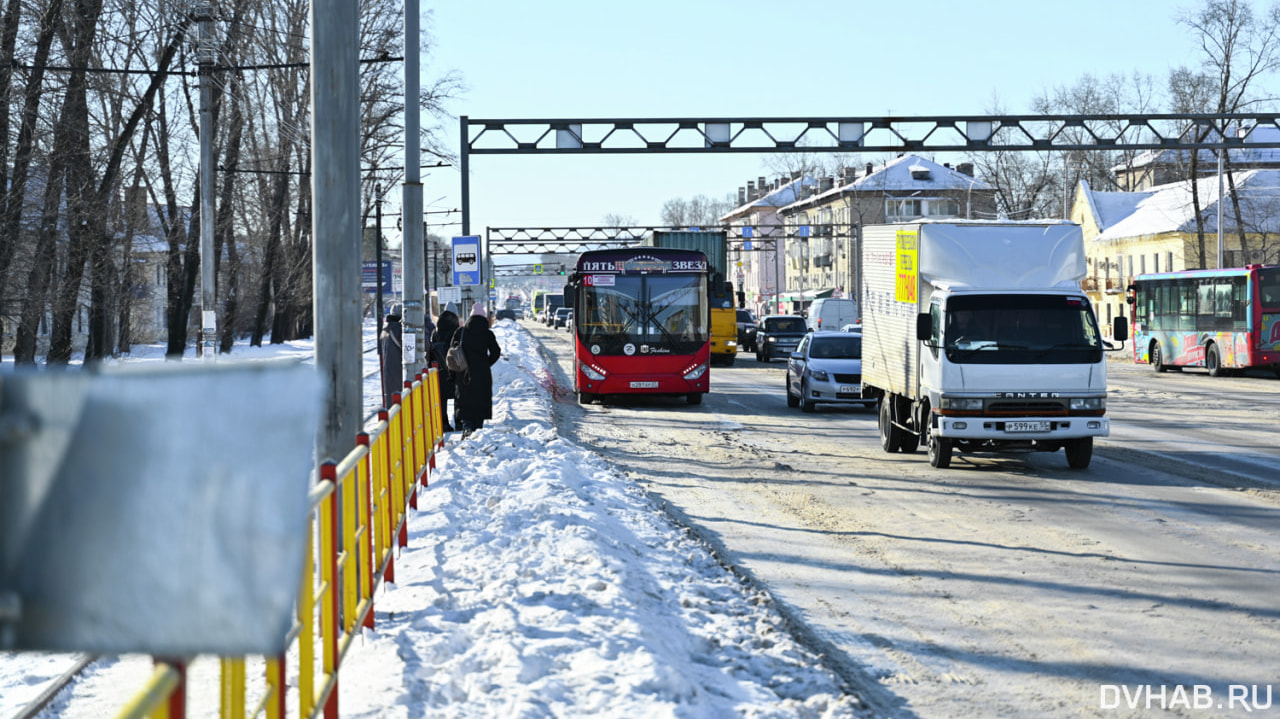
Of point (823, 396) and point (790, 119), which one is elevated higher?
point (790, 119)

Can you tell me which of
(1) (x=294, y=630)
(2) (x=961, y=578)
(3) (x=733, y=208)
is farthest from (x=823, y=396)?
(3) (x=733, y=208)

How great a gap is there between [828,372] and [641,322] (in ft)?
13.9

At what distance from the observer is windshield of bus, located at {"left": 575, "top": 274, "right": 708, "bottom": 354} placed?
2695 cm

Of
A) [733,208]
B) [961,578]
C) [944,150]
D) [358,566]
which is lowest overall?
[961,578]

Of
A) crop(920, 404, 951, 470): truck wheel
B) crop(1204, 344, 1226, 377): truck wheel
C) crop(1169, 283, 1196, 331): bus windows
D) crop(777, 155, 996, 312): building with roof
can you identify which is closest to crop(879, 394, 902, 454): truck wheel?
crop(920, 404, 951, 470): truck wheel

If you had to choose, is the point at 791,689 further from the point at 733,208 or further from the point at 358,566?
the point at 733,208

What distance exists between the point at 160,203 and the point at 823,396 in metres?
26.0

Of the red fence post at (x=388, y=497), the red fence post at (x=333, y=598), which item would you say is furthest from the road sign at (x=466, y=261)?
the red fence post at (x=333, y=598)

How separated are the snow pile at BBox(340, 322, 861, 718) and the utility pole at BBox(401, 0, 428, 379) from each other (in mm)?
7324

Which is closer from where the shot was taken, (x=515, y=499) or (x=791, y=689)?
(x=791, y=689)

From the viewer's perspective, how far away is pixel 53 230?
2606 centimetres

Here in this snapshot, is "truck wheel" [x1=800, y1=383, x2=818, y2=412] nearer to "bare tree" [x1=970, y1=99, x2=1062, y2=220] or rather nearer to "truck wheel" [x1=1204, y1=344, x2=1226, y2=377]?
"truck wheel" [x1=1204, y1=344, x2=1226, y2=377]

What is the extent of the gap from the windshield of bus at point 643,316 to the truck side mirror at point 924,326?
36.3ft

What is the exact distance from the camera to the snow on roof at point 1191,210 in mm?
70375
